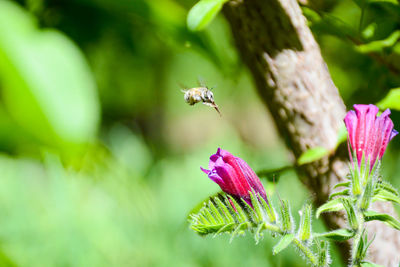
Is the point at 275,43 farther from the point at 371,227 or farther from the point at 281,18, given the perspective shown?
the point at 371,227

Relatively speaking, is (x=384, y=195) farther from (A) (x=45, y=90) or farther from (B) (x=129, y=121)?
(B) (x=129, y=121)

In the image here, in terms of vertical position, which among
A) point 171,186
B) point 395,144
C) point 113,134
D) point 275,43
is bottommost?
point 171,186

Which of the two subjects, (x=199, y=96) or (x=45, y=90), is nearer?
(x=45, y=90)

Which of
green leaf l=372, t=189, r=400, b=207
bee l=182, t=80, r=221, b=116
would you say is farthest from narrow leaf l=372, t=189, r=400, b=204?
bee l=182, t=80, r=221, b=116

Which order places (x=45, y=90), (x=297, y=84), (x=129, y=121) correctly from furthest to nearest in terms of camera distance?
(x=129, y=121) → (x=297, y=84) → (x=45, y=90)

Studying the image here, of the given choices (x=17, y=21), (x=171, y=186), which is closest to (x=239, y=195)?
(x=17, y=21)

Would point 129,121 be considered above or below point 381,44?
below

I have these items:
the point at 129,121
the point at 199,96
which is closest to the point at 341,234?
the point at 199,96
